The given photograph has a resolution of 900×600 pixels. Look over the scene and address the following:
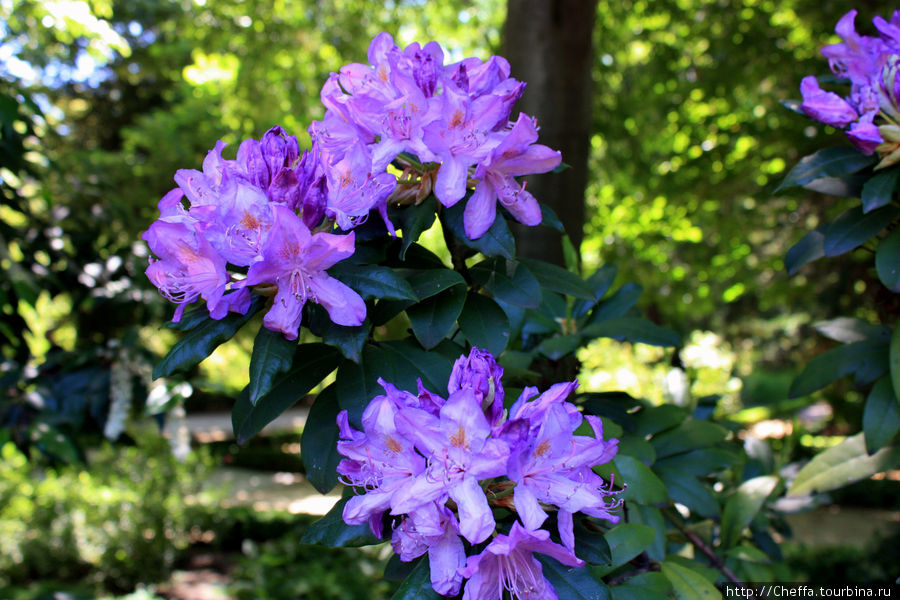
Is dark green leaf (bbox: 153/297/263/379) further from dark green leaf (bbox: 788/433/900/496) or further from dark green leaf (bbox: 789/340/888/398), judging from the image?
dark green leaf (bbox: 788/433/900/496)

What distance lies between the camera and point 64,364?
8.50 ft

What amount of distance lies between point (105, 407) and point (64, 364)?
346 mm

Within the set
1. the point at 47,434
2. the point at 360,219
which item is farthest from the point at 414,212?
the point at 47,434

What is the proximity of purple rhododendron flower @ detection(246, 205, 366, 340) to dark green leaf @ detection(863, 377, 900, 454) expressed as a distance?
1.42 metres

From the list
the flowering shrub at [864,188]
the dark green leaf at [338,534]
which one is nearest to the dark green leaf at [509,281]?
the dark green leaf at [338,534]

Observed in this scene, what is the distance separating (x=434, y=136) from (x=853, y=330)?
1.55 m

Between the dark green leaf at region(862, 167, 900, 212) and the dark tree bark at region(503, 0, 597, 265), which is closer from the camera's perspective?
the dark green leaf at region(862, 167, 900, 212)

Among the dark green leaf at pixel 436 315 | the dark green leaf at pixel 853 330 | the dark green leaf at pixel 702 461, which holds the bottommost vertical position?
the dark green leaf at pixel 702 461

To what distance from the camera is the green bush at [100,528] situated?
6109 mm

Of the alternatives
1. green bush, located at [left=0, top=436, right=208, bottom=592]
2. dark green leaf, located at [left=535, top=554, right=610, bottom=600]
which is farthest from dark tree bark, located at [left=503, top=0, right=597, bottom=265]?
green bush, located at [left=0, top=436, right=208, bottom=592]

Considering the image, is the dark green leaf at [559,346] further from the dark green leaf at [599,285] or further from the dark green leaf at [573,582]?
the dark green leaf at [573,582]

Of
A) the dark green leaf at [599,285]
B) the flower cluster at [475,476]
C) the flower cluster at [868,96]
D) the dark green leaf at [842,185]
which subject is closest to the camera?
the flower cluster at [475,476]

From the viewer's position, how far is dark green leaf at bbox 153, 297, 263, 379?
90 cm

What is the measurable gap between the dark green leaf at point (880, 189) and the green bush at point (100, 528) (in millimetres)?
6211
